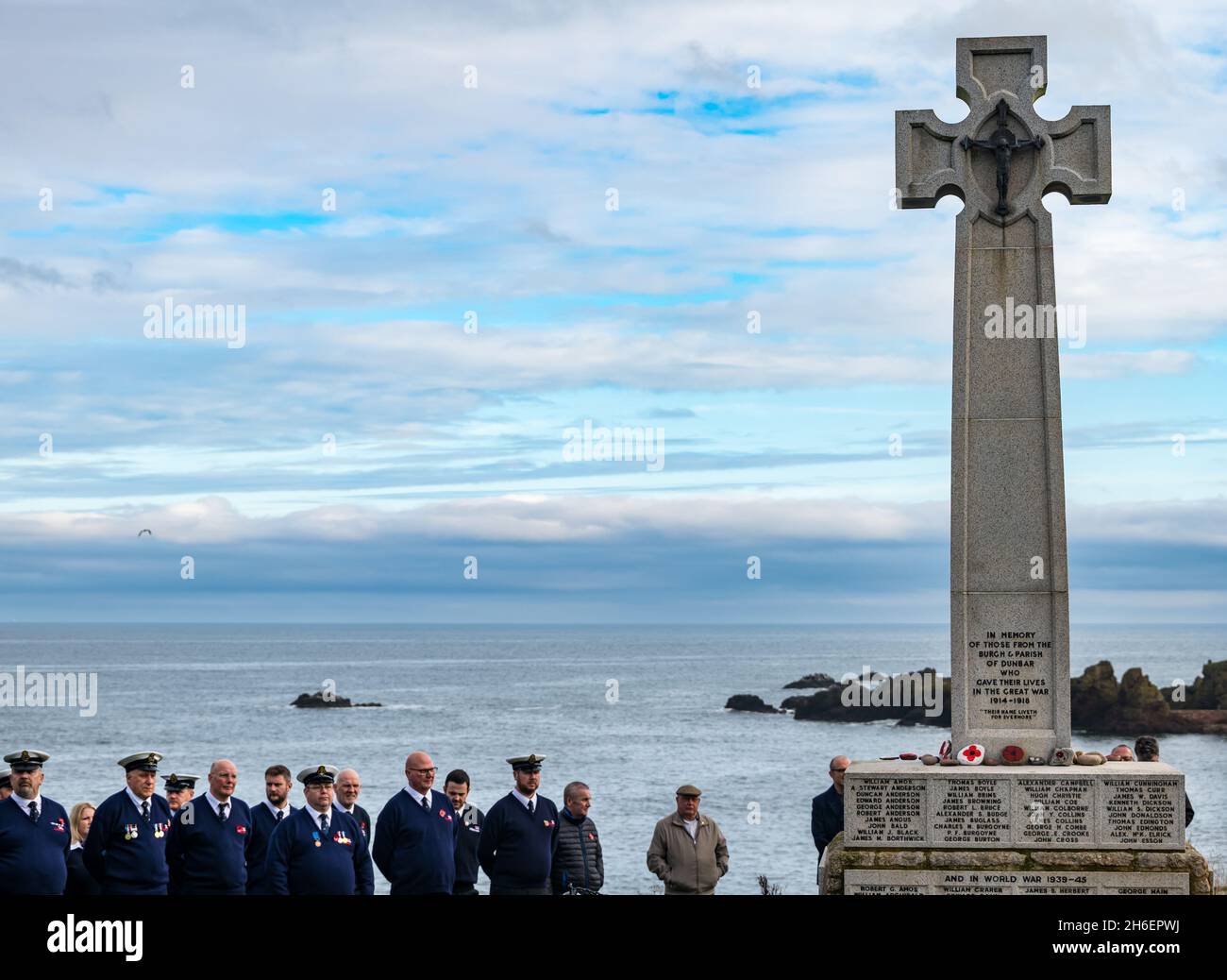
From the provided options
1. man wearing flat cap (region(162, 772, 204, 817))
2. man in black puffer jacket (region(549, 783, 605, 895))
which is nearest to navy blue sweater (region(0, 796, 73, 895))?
man wearing flat cap (region(162, 772, 204, 817))

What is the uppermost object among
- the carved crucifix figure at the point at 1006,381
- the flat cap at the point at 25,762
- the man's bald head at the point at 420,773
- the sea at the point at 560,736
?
the carved crucifix figure at the point at 1006,381

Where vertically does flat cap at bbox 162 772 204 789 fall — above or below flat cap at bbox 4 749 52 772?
below

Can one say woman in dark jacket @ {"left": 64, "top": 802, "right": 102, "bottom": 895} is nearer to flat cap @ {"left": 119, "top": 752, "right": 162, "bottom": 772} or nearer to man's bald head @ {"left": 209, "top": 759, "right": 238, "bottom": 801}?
flat cap @ {"left": 119, "top": 752, "right": 162, "bottom": 772}

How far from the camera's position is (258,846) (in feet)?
37.9

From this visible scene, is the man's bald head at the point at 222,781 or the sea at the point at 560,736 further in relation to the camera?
the sea at the point at 560,736

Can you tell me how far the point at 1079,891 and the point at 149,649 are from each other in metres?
190

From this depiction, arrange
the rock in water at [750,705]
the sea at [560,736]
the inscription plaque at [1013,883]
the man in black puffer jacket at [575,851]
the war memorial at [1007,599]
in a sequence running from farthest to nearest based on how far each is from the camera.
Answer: the rock in water at [750,705] < the sea at [560,736] < the man in black puffer jacket at [575,851] < the war memorial at [1007,599] < the inscription plaque at [1013,883]

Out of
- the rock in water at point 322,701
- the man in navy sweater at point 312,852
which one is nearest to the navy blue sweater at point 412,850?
the man in navy sweater at point 312,852

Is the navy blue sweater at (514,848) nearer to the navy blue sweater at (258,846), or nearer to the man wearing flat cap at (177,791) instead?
the navy blue sweater at (258,846)

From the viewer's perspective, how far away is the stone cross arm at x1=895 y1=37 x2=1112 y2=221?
11859mm

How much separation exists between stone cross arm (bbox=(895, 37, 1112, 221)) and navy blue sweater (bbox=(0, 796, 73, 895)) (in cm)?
814

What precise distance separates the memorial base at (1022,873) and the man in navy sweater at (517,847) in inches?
93.1

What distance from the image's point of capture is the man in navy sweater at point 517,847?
11.6 meters

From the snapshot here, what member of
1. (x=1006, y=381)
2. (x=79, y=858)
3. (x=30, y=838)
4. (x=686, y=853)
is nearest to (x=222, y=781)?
(x=30, y=838)
